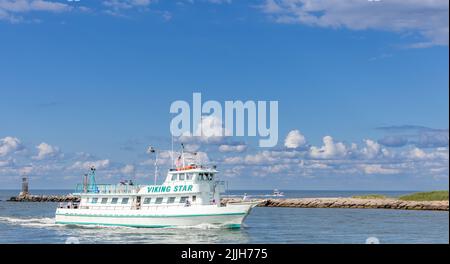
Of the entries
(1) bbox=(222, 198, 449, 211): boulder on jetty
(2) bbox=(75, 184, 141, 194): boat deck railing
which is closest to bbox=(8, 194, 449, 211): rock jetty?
(1) bbox=(222, 198, 449, 211): boulder on jetty

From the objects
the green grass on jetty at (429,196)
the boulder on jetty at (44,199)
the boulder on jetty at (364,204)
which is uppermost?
the green grass on jetty at (429,196)

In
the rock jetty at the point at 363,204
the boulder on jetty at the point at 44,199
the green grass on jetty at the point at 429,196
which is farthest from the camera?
the boulder on jetty at the point at 44,199

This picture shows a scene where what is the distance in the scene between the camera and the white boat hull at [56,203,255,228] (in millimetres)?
51344

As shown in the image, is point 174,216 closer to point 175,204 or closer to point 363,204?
point 175,204

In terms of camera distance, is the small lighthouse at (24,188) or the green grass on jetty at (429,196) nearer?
the green grass on jetty at (429,196)

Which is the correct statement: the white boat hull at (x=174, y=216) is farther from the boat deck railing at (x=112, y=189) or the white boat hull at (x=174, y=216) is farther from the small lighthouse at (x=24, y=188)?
the small lighthouse at (x=24, y=188)

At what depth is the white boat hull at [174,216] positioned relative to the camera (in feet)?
168

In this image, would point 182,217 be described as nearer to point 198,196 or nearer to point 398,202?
point 198,196

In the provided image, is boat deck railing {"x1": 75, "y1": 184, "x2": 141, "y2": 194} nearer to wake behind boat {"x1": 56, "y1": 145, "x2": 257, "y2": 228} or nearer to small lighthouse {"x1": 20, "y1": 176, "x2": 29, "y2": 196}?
wake behind boat {"x1": 56, "y1": 145, "x2": 257, "y2": 228}

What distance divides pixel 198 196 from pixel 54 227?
60.1ft

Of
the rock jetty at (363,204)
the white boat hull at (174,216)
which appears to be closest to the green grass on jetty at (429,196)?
the rock jetty at (363,204)

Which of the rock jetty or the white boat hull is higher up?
the white boat hull
